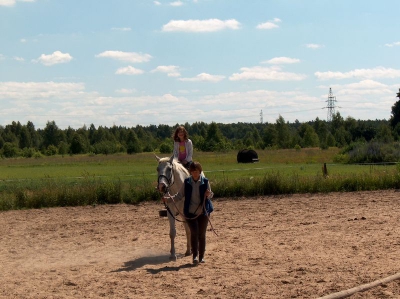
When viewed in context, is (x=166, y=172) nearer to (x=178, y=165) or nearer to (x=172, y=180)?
(x=172, y=180)

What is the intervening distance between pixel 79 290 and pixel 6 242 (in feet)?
16.7

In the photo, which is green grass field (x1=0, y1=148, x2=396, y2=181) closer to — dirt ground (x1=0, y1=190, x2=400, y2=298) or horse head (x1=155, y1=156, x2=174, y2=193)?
dirt ground (x1=0, y1=190, x2=400, y2=298)

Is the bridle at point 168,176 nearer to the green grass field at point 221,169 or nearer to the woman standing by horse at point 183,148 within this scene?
the woman standing by horse at point 183,148

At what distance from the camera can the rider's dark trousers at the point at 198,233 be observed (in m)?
8.81

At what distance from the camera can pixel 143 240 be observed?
37.5 ft

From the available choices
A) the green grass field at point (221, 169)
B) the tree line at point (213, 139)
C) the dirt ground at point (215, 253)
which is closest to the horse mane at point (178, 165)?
the dirt ground at point (215, 253)

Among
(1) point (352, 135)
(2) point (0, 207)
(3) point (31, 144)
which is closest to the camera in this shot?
(2) point (0, 207)

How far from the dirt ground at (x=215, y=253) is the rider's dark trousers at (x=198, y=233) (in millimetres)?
279

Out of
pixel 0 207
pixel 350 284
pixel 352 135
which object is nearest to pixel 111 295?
pixel 350 284

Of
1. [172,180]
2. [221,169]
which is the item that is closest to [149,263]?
[172,180]

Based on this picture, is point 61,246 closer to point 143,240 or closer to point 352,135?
point 143,240

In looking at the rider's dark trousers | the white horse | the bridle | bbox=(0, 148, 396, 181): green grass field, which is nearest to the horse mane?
the white horse

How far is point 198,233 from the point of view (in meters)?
8.98

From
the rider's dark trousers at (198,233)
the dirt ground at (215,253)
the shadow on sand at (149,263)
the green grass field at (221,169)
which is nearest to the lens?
the dirt ground at (215,253)
